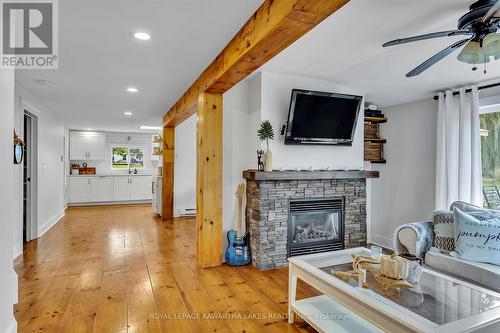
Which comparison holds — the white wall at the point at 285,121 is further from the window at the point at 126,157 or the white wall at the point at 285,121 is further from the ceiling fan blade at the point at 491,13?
the window at the point at 126,157

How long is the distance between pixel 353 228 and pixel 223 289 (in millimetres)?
2121

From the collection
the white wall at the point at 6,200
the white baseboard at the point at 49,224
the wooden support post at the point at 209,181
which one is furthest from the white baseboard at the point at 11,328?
the white baseboard at the point at 49,224

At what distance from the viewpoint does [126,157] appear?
360 inches

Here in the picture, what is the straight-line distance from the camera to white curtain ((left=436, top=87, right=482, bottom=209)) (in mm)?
3459

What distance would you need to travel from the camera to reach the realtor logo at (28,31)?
191 centimetres

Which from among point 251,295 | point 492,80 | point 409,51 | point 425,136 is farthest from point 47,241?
point 492,80

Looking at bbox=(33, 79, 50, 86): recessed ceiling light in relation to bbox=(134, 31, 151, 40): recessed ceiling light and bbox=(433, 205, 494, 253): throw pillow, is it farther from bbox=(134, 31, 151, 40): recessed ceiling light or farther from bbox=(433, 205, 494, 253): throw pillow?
bbox=(433, 205, 494, 253): throw pillow

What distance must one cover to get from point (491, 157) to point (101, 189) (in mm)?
8691

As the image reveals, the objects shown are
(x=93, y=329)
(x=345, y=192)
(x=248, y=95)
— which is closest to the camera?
(x=93, y=329)

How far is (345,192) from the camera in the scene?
397 centimetres

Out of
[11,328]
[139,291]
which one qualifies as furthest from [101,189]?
[11,328]

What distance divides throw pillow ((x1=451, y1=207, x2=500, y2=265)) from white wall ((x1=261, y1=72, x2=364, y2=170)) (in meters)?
1.60

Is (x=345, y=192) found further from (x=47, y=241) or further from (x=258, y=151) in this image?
(x=47, y=241)

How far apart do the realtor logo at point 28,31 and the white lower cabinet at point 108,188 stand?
19.5ft
